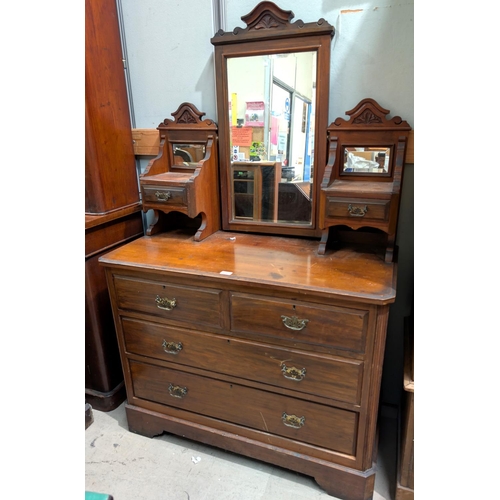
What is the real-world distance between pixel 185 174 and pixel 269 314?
825 millimetres

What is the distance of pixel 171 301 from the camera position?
4.68 feet

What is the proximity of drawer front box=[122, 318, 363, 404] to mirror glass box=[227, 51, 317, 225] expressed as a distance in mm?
586

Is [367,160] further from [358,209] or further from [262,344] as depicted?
[262,344]

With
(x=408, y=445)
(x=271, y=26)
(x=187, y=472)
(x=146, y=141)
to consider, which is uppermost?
(x=271, y=26)

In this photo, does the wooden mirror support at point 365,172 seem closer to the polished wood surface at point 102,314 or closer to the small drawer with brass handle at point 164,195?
the small drawer with brass handle at point 164,195

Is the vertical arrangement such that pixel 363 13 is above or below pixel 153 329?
above

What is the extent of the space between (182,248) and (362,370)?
0.84 metres

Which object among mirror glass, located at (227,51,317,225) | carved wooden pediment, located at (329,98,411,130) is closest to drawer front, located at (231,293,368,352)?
mirror glass, located at (227,51,317,225)

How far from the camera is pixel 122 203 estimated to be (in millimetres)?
1819

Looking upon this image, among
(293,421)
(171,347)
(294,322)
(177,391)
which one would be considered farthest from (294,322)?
(177,391)

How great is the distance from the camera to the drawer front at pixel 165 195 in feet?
5.19

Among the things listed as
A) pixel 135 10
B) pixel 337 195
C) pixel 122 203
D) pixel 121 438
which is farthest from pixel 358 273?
pixel 135 10

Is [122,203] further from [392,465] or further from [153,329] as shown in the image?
[392,465]

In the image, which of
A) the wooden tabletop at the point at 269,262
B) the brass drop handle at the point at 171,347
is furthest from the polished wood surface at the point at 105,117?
the brass drop handle at the point at 171,347
